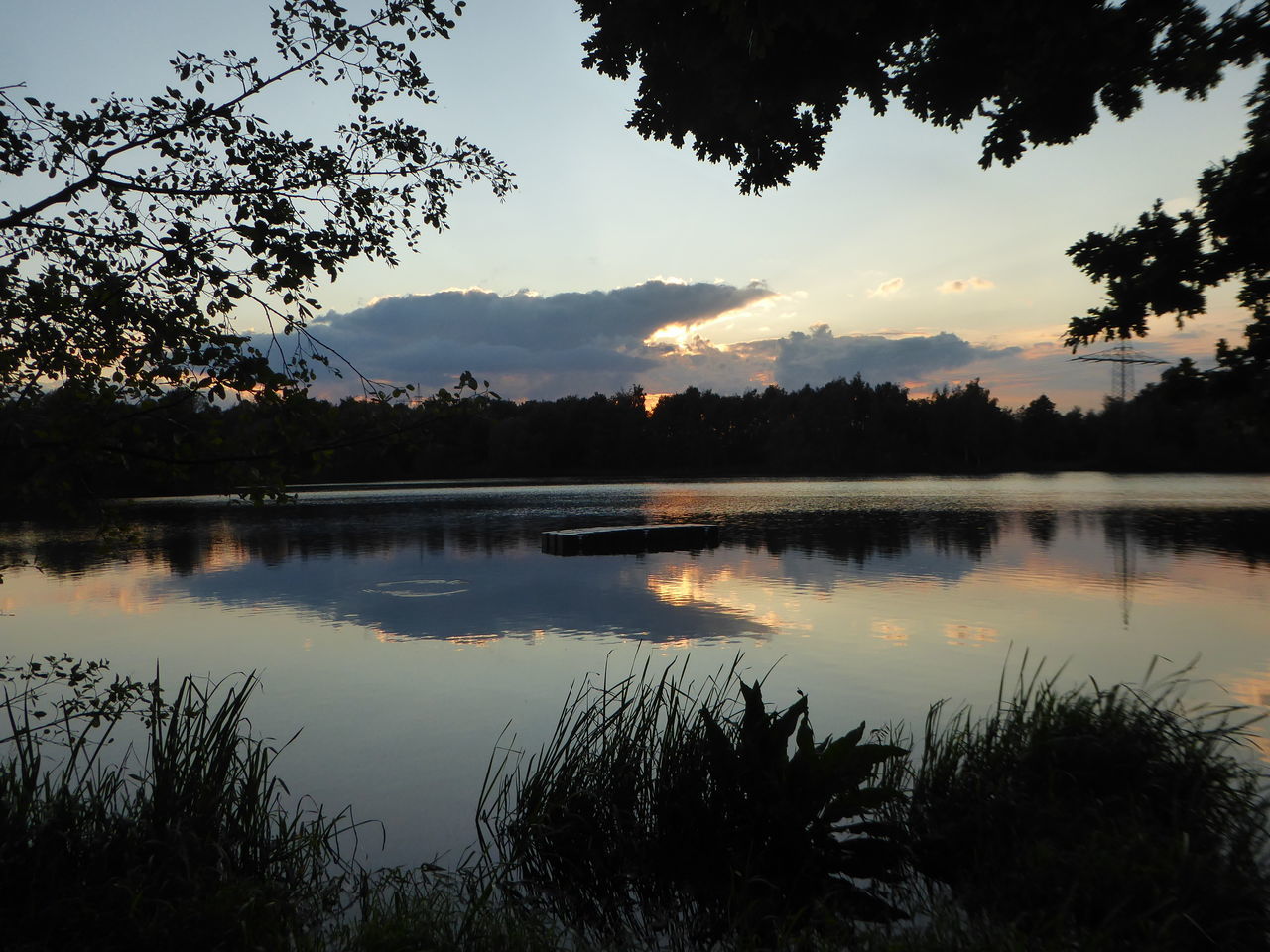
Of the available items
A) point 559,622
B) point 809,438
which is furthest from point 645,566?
→ point 809,438

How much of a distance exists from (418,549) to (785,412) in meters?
115

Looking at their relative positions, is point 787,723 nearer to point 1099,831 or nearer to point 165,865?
point 1099,831

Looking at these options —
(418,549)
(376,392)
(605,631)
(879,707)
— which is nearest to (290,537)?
(418,549)

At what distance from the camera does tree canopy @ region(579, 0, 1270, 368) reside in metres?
5.40

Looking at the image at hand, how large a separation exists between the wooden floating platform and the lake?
2.51 feet

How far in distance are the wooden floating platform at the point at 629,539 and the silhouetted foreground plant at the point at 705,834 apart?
19.5 metres

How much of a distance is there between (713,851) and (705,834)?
0.11 metres

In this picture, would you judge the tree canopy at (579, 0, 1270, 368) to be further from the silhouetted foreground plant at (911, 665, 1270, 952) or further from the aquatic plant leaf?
the aquatic plant leaf

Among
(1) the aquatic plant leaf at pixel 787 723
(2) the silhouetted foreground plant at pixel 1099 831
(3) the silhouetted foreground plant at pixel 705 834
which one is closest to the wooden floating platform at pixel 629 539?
(2) the silhouetted foreground plant at pixel 1099 831

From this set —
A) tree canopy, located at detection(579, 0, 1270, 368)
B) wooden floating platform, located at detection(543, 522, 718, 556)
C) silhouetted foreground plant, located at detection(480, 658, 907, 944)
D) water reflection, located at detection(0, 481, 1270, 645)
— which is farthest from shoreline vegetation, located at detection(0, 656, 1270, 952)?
wooden floating platform, located at detection(543, 522, 718, 556)

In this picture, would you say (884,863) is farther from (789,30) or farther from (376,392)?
(789,30)

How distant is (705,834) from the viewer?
17.9ft

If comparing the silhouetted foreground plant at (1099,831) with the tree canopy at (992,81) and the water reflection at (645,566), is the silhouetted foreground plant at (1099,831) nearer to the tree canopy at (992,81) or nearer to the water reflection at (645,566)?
the tree canopy at (992,81)

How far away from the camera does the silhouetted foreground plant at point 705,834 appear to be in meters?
4.95
